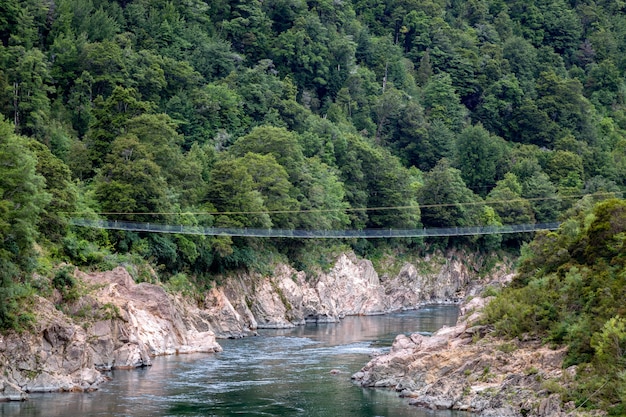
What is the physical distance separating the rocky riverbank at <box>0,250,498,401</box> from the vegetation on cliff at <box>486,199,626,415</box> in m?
13.6

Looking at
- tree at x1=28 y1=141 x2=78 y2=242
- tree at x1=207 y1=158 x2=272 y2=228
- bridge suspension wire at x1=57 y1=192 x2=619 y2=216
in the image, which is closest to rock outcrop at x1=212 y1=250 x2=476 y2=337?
tree at x1=207 y1=158 x2=272 y2=228

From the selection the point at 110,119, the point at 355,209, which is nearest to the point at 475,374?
the point at 110,119

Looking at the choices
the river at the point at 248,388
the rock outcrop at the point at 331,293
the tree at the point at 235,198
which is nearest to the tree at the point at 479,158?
the rock outcrop at the point at 331,293

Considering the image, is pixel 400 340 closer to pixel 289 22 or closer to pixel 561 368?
Answer: pixel 561 368

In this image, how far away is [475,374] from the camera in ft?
133

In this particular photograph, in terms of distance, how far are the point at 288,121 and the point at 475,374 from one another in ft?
169

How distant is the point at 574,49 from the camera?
135 meters

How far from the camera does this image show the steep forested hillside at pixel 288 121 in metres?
57.3

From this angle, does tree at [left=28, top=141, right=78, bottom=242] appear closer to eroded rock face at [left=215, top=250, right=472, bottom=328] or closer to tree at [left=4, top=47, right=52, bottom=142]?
eroded rock face at [left=215, top=250, right=472, bottom=328]

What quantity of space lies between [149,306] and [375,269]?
30.1 metres

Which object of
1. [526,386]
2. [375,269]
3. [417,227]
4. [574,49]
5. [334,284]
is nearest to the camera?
[526,386]

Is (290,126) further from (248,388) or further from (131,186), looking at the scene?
(248,388)

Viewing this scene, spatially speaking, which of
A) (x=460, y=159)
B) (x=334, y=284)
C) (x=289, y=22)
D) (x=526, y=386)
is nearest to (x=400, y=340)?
(x=526, y=386)

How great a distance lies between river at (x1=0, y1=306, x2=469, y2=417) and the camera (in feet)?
126
